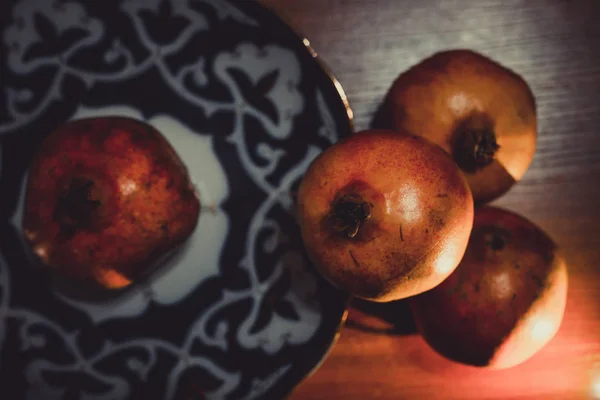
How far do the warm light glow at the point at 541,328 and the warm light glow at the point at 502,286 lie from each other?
0.05 meters

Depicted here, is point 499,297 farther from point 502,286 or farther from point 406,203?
point 406,203

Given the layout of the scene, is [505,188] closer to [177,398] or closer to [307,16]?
[307,16]

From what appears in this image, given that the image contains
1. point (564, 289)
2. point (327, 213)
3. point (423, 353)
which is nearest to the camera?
point (327, 213)

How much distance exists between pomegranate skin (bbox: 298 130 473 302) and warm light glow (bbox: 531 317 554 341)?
15 centimetres

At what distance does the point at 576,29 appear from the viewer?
69 centimetres

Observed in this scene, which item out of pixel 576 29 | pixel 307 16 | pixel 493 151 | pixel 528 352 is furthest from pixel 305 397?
pixel 576 29

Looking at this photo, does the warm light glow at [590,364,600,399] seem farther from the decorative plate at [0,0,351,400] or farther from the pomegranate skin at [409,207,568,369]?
the decorative plate at [0,0,351,400]

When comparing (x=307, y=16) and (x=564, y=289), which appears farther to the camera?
(x=307, y=16)

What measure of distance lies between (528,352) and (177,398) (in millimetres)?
455

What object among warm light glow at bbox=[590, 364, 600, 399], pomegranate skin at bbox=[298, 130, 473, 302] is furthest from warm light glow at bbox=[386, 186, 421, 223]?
warm light glow at bbox=[590, 364, 600, 399]

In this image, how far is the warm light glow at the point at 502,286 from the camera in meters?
0.54

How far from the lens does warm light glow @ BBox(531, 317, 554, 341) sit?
21.6 inches

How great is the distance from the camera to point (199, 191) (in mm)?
670

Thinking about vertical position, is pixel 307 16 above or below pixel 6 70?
below
